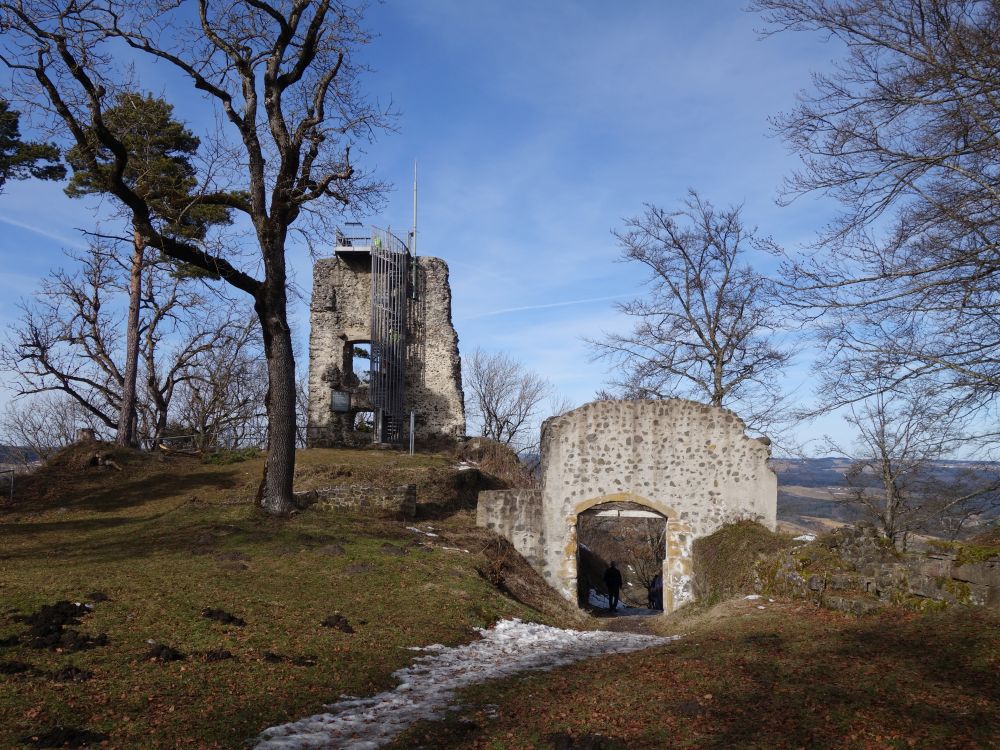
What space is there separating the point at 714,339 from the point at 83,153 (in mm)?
17142

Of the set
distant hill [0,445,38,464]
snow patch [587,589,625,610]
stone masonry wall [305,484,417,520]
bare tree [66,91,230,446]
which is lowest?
snow patch [587,589,625,610]

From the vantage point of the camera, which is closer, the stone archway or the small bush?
the stone archway

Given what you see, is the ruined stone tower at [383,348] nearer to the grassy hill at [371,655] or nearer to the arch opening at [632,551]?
the arch opening at [632,551]

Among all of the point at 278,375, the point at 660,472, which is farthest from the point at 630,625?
the point at 278,375

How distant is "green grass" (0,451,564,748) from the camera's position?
572cm

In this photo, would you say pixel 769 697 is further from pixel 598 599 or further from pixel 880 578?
pixel 598 599

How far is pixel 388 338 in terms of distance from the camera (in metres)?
27.8

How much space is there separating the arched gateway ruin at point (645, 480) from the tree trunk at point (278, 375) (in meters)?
4.81

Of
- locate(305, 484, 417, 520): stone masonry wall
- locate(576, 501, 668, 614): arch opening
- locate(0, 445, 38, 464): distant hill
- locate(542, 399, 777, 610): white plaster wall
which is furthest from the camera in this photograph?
locate(0, 445, 38, 464): distant hill

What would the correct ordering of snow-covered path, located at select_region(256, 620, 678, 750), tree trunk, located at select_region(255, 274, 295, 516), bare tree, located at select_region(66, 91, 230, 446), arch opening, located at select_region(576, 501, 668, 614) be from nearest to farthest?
snow-covered path, located at select_region(256, 620, 678, 750), tree trunk, located at select_region(255, 274, 295, 516), bare tree, located at select_region(66, 91, 230, 446), arch opening, located at select_region(576, 501, 668, 614)

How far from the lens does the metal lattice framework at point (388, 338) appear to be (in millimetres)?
27047

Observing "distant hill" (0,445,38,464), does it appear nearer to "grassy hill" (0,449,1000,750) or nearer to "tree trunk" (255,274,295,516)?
"grassy hill" (0,449,1000,750)

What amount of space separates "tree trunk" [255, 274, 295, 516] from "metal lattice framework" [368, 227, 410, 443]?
41.9ft

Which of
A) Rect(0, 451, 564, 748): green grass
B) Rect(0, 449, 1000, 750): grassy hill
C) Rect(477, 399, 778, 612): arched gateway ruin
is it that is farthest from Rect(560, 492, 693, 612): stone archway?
Rect(0, 449, 1000, 750): grassy hill
